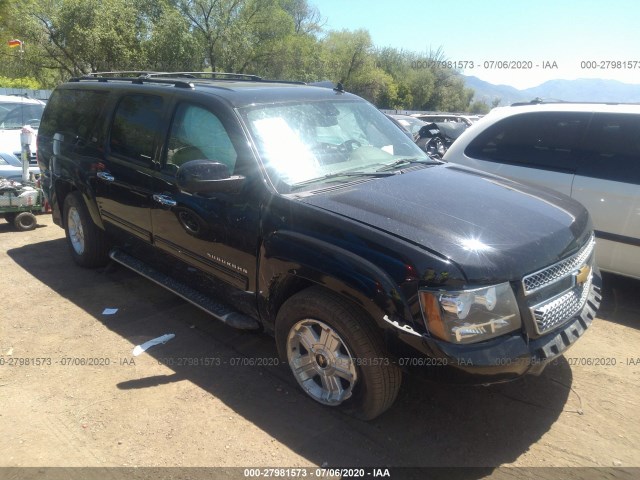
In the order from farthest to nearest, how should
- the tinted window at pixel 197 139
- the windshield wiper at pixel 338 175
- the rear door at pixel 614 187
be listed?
the rear door at pixel 614 187 < the tinted window at pixel 197 139 < the windshield wiper at pixel 338 175

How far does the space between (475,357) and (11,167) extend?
25.6 feet

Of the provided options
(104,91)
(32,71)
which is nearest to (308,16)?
(32,71)

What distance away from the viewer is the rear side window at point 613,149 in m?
4.48

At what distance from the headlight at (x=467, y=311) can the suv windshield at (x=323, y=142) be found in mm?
1216

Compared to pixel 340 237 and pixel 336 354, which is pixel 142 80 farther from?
pixel 336 354

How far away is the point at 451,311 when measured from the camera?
8.27 ft

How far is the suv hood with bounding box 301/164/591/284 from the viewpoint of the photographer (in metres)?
2.63

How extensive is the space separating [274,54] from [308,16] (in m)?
23.7

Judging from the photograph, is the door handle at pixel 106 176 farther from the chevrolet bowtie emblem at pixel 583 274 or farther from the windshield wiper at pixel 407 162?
the chevrolet bowtie emblem at pixel 583 274

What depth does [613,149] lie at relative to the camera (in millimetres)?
4602

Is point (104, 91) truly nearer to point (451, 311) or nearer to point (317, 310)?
point (317, 310)

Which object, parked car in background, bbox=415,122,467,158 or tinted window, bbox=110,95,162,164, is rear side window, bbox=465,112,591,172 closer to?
parked car in background, bbox=415,122,467,158

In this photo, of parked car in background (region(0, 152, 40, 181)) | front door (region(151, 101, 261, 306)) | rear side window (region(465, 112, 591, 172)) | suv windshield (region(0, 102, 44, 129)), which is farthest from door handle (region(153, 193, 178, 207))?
suv windshield (region(0, 102, 44, 129))

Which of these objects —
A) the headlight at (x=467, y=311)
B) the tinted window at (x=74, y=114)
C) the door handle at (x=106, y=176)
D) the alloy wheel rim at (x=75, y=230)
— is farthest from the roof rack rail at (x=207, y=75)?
the headlight at (x=467, y=311)
